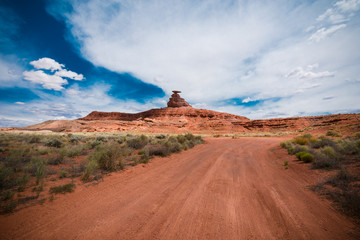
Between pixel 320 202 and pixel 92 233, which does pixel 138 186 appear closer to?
pixel 92 233

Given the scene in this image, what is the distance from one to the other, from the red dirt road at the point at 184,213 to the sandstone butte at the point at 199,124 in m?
23.5

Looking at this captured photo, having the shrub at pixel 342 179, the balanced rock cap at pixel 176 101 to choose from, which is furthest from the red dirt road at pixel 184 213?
the balanced rock cap at pixel 176 101

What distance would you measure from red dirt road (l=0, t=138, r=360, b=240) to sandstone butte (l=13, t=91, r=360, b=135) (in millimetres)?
23464

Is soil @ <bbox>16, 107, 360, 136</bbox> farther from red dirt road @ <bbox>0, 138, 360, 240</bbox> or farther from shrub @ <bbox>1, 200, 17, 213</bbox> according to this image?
shrub @ <bbox>1, 200, 17, 213</bbox>

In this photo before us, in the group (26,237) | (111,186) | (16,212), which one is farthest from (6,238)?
(111,186)

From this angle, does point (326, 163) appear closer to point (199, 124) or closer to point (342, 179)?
point (342, 179)

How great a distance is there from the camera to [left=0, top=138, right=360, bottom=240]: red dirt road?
2.49 m

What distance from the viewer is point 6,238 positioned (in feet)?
7.59

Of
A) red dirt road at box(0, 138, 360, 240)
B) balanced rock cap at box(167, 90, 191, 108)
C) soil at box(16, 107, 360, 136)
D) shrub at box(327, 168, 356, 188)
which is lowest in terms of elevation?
red dirt road at box(0, 138, 360, 240)

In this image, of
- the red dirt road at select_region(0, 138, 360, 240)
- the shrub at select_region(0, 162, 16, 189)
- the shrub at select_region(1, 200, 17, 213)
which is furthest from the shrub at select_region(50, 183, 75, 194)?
the shrub at select_region(0, 162, 16, 189)

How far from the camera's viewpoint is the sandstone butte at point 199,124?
33.1 m

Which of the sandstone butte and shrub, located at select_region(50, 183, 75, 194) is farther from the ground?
the sandstone butte

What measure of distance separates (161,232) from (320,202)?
384 cm

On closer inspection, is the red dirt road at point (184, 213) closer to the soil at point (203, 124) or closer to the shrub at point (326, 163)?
the shrub at point (326, 163)
